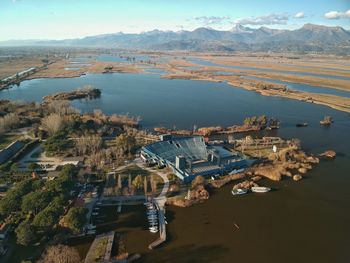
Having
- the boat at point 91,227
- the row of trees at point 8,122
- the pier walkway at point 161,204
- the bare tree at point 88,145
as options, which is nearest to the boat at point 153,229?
the pier walkway at point 161,204

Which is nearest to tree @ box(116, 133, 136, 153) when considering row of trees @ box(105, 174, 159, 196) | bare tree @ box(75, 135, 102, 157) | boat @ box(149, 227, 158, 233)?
bare tree @ box(75, 135, 102, 157)

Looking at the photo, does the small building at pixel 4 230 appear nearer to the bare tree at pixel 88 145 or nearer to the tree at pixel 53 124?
the bare tree at pixel 88 145

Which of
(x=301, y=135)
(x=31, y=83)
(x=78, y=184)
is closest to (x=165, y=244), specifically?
(x=78, y=184)

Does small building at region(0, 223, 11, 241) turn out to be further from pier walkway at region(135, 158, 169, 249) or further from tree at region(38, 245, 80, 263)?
pier walkway at region(135, 158, 169, 249)

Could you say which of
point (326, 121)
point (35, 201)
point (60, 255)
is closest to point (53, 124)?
point (35, 201)

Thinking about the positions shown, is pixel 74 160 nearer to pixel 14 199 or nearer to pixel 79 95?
pixel 14 199

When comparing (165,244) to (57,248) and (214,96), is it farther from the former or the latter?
(214,96)
